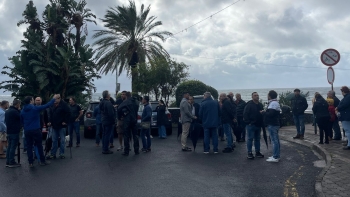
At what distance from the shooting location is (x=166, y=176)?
9.33 metres

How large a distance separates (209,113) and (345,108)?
12.5 feet

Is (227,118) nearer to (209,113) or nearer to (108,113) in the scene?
(209,113)

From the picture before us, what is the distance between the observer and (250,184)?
837cm

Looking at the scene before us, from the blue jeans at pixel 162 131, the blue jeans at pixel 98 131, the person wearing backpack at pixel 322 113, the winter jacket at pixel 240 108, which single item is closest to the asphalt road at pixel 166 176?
the person wearing backpack at pixel 322 113

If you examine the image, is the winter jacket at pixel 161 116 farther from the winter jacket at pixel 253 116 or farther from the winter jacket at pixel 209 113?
the winter jacket at pixel 253 116

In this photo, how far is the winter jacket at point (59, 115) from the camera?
11938 millimetres

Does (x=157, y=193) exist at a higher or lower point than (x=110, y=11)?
lower

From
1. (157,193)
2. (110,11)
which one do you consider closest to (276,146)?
(157,193)

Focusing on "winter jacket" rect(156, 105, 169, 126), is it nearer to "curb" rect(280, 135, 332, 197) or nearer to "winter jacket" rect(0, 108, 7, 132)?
"curb" rect(280, 135, 332, 197)

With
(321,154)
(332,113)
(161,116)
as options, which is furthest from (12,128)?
(332,113)

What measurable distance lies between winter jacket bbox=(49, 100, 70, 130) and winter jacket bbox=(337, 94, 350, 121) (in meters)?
7.62

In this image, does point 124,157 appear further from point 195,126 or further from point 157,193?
point 157,193

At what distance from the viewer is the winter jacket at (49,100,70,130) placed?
11938mm

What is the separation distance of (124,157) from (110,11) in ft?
65.0
